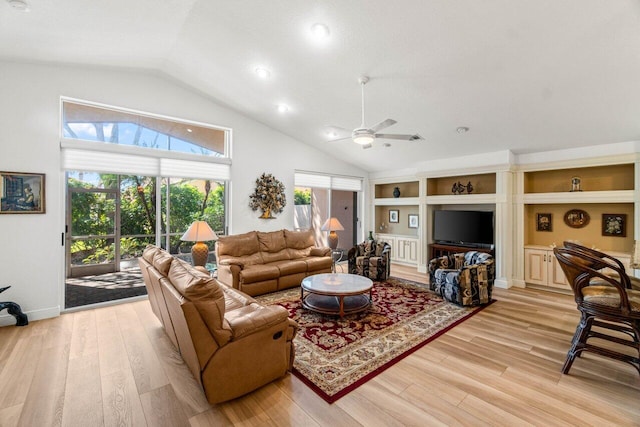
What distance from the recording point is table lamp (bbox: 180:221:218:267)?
4.27m

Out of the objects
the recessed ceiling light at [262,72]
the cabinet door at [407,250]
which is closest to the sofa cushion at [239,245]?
the recessed ceiling light at [262,72]

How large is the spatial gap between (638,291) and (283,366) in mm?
3212

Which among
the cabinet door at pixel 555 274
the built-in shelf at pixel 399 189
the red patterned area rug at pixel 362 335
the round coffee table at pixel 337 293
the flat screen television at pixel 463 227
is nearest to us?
the red patterned area rug at pixel 362 335

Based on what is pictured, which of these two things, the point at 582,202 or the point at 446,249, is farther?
the point at 446,249

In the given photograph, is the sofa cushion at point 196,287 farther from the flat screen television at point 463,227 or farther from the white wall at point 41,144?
the flat screen television at point 463,227

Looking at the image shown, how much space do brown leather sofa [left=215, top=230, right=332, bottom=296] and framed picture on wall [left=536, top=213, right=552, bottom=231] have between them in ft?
12.9

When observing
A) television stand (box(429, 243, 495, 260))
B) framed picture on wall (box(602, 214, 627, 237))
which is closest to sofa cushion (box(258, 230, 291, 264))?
television stand (box(429, 243, 495, 260))

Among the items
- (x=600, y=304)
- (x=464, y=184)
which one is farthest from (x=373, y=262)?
(x=600, y=304)

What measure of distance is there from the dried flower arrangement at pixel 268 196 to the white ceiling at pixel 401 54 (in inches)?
60.5

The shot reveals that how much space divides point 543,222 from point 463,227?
132cm

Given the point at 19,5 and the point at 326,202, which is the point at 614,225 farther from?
the point at 19,5

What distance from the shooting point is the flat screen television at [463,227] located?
18.3ft

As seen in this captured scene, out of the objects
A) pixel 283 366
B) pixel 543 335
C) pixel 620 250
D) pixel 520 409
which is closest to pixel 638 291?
pixel 543 335

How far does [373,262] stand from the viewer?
17.8 feet
